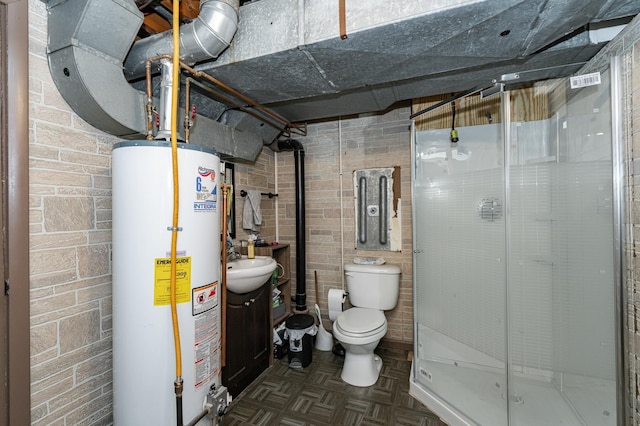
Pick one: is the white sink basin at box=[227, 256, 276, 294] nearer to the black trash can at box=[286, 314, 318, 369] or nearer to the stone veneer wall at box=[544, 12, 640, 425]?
the black trash can at box=[286, 314, 318, 369]

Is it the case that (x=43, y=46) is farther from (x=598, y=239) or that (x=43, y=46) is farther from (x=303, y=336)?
(x=598, y=239)

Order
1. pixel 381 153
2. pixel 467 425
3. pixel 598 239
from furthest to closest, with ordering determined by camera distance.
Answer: pixel 381 153
pixel 467 425
pixel 598 239

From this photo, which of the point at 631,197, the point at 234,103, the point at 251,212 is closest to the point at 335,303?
the point at 251,212

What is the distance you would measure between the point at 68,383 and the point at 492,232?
8.21 ft

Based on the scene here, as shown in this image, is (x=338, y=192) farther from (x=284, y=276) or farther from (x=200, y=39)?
(x=200, y=39)

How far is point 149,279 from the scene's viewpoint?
1.09 metres

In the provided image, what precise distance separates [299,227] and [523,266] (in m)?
1.84

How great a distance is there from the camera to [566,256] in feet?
5.59

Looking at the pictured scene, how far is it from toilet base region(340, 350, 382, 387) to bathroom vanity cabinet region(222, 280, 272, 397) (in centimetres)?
68

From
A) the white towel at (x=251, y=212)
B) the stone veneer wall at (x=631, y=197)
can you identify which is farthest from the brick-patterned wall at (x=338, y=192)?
the stone veneer wall at (x=631, y=197)

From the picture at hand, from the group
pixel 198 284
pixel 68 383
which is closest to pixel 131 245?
pixel 198 284

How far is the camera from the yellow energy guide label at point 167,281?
1.10 m

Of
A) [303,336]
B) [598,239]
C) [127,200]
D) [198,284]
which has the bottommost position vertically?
[303,336]

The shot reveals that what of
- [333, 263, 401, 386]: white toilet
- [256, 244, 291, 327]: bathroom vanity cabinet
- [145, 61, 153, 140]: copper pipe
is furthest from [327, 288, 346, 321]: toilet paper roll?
[145, 61, 153, 140]: copper pipe
